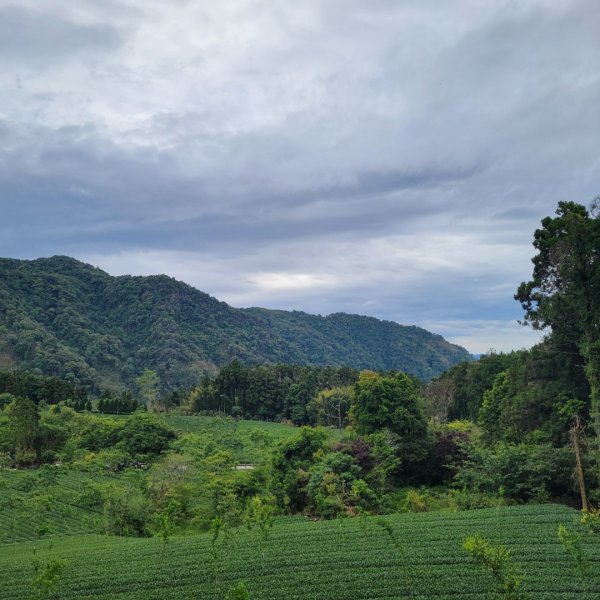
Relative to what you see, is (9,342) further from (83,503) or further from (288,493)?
(288,493)

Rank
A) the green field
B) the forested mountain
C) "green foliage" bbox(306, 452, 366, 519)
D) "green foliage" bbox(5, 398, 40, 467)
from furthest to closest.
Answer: the forested mountain < "green foliage" bbox(5, 398, 40, 467) < "green foliage" bbox(306, 452, 366, 519) < the green field

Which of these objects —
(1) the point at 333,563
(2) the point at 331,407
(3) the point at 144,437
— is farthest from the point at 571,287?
(2) the point at 331,407

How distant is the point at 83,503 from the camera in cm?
3412

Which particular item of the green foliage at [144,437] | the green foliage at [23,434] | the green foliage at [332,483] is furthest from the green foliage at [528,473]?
the green foliage at [23,434]

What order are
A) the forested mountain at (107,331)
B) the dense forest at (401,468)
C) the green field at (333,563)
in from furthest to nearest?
the forested mountain at (107,331), the dense forest at (401,468), the green field at (333,563)

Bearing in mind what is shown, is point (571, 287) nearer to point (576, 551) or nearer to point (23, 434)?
point (576, 551)

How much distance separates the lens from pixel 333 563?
61.3 feet

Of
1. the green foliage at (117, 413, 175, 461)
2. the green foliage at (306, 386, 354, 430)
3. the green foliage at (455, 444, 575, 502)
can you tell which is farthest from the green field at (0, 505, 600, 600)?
the green foliage at (306, 386, 354, 430)

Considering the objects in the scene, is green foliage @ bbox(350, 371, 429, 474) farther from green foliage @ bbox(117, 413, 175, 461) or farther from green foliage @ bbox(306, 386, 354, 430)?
green foliage @ bbox(306, 386, 354, 430)

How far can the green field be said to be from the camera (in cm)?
1669

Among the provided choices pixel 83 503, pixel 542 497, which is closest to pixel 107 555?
pixel 83 503

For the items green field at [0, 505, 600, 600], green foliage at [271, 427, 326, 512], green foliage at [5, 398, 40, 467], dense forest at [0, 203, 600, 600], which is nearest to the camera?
green field at [0, 505, 600, 600]

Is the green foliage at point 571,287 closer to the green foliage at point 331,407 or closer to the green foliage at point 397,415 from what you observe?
the green foliage at point 397,415

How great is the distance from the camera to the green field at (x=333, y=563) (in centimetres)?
1669
